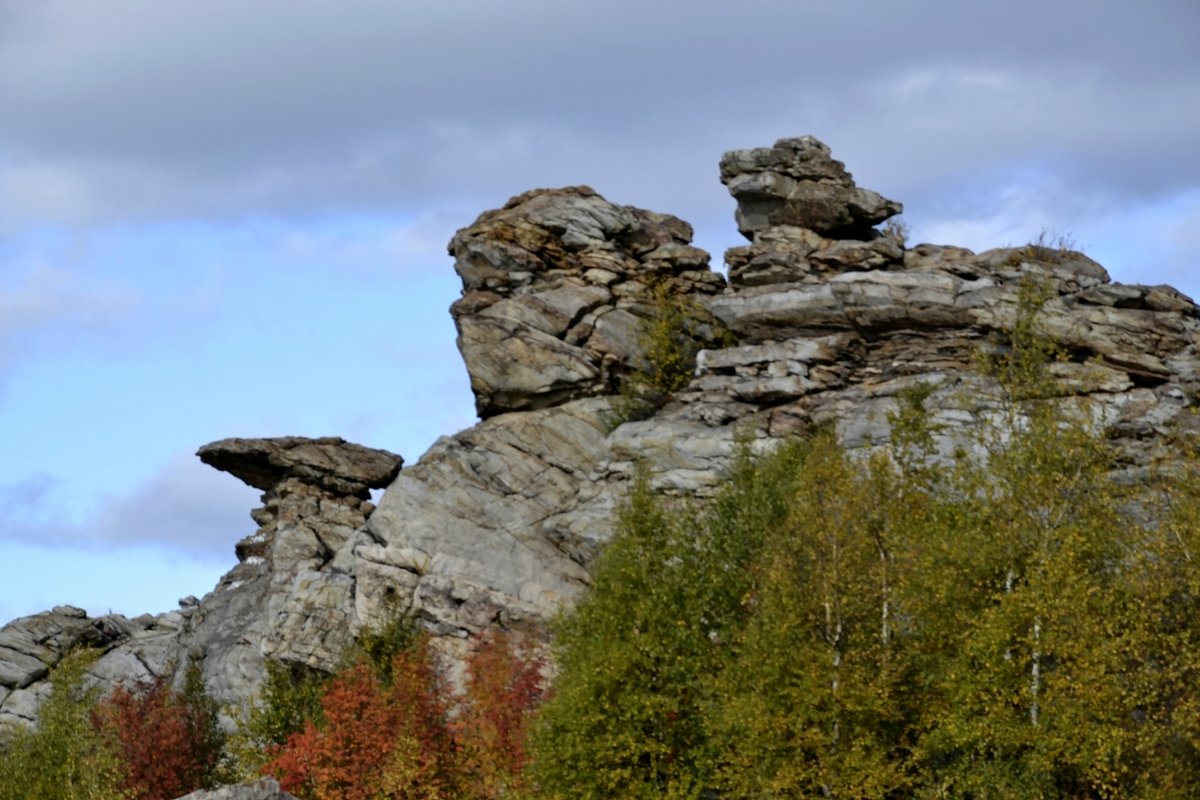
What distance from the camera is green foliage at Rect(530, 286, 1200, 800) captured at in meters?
51.3

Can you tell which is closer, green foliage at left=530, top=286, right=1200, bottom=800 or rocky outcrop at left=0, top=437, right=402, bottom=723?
green foliage at left=530, top=286, right=1200, bottom=800

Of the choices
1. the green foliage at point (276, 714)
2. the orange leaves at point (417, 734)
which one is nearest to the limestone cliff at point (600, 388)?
the green foliage at point (276, 714)

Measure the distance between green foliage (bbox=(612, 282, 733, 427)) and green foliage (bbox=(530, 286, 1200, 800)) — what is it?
1863 centimetres

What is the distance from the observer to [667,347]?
87.4 m

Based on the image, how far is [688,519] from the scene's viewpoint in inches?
2667

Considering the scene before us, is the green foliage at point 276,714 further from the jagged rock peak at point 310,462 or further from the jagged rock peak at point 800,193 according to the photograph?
the jagged rock peak at point 800,193

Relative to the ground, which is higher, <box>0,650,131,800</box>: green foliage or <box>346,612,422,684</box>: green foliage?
<box>346,612,422,684</box>: green foliage

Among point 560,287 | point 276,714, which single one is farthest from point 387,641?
point 560,287

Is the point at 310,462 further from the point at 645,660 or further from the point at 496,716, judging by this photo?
the point at 645,660

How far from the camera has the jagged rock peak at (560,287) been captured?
284 feet

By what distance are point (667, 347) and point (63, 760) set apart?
1379 inches

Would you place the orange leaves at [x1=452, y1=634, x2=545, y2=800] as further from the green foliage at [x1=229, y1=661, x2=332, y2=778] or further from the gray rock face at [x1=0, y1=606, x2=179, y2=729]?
the gray rock face at [x1=0, y1=606, x2=179, y2=729]

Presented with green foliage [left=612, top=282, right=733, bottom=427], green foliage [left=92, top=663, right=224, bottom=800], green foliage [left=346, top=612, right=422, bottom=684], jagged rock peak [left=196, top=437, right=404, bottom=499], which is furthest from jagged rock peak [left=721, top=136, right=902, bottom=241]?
green foliage [left=92, top=663, right=224, bottom=800]

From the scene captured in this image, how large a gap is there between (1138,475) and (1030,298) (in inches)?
410
